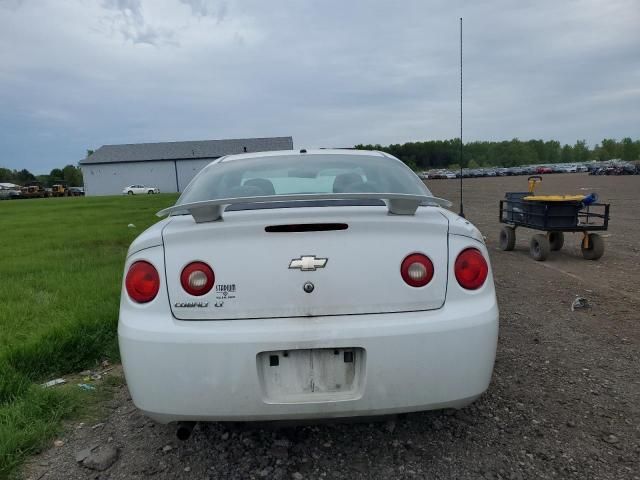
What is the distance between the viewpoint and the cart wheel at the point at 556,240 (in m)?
8.24

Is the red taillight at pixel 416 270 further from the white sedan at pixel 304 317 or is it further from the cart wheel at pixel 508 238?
the cart wheel at pixel 508 238

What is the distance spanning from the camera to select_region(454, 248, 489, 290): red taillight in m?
2.14

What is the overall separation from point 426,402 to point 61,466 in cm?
A: 184

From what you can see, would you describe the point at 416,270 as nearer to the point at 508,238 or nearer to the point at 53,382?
the point at 53,382

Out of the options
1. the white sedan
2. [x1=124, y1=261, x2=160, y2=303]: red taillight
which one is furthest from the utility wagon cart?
[x1=124, y1=261, x2=160, y2=303]: red taillight

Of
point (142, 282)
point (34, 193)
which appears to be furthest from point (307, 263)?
point (34, 193)

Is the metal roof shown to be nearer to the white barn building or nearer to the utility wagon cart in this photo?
the white barn building

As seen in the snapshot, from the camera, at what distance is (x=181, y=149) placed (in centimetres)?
6581

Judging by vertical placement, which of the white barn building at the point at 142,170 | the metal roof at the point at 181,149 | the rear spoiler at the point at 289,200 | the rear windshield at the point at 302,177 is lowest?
the rear spoiler at the point at 289,200

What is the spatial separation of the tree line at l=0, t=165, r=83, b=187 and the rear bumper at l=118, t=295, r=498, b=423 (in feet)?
364

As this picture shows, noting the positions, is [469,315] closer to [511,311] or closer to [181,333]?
[181,333]

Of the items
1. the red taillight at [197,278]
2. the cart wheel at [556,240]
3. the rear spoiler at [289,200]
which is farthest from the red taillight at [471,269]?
the cart wheel at [556,240]

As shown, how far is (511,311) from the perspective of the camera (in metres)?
4.77

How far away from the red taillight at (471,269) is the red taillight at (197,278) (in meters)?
1.09
